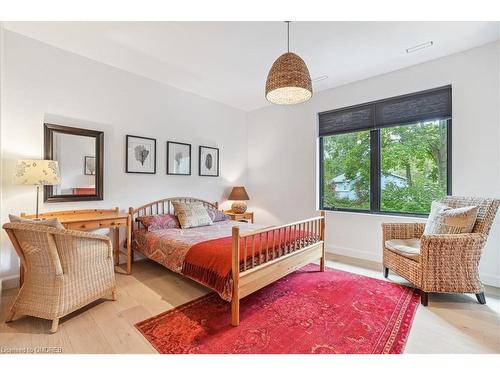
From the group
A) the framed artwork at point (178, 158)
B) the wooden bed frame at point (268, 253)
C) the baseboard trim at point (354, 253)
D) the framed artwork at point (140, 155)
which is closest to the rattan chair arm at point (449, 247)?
the wooden bed frame at point (268, 253)

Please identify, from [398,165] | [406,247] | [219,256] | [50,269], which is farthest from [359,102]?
[50,269]

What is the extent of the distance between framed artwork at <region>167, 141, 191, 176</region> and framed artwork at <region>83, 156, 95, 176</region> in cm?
103

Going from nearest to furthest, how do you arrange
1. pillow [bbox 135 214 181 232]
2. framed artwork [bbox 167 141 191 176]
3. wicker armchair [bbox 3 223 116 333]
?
wicker armchair [bbox 3 223 116 333]
pillow [bbox 135 214 181 232]
framed artwork [bbox 167 141 191 176]

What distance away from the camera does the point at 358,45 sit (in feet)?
8.77

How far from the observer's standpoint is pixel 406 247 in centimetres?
256

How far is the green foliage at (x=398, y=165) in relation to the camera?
314 cm

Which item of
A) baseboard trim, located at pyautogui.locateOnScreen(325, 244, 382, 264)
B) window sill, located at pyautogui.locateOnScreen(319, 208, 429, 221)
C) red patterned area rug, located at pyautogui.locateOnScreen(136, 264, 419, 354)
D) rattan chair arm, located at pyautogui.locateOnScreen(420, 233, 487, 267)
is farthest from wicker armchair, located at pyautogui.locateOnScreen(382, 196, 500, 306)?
baseboard trim, located at pyautogui.locateOnScreen(325, 244, 382, 264)

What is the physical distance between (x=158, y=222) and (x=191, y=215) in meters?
0.46

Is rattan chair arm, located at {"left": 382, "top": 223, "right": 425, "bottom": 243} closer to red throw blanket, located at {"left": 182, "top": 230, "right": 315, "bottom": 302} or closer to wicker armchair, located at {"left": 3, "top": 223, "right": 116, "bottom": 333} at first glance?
red throw blanket, located at {"left": 182, "top": 230, "right": 315, "bottom": 302}

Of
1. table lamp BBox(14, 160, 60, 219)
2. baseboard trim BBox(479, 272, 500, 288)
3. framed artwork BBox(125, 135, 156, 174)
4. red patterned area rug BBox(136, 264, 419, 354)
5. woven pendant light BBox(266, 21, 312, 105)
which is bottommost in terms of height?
red patterned area rug BBox(136, 264, 419, 354)

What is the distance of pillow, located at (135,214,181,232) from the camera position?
3.13 meters

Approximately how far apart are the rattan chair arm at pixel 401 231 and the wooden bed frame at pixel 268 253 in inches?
29.7
